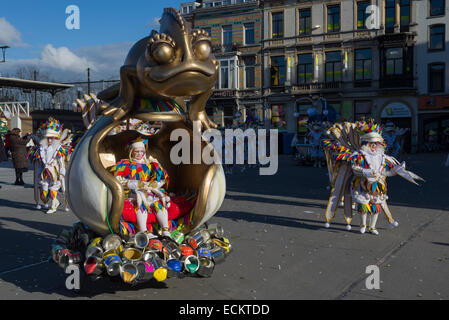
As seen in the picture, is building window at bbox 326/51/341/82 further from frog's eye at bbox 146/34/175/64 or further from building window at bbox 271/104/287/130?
frog's eye at bbox 146/34/175/64

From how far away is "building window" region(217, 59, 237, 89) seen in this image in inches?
1332

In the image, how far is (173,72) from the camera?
13.2ft

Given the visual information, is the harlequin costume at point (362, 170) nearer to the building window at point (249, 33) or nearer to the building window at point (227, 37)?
the building window at point (249, 33)

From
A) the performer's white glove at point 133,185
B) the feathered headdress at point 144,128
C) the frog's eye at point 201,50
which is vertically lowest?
the performer's white glove at point 133,185

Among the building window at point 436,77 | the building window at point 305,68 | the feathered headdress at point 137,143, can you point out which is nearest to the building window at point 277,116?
the building window at point 305,68

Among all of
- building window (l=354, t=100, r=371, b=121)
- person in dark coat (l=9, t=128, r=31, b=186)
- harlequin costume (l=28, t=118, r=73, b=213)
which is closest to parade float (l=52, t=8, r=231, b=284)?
harlequin costume (l=28, t=118, r=73, b=213)

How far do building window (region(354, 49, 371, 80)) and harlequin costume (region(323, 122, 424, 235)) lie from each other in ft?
79.8

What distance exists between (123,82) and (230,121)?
29.8m

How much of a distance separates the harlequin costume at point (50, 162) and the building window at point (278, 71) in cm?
2477

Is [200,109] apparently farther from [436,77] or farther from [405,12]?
[405,12]

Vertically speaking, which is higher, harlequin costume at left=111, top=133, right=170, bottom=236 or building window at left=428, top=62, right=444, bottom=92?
building window at left=428, top=62, right=444, bottom=92
